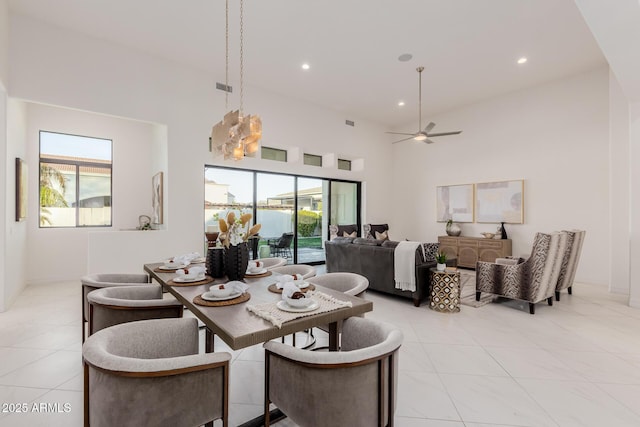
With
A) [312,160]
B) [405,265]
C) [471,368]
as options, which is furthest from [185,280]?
[312,160]

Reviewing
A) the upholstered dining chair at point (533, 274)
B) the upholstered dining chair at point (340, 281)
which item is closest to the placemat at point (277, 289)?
the upholstered dining chair at point (340, 281)

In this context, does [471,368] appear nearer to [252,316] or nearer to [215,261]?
[252,316]

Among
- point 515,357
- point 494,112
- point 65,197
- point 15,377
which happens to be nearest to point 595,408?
point 515,357

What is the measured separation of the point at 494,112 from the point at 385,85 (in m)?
2.70

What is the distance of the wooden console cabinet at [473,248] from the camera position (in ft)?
19.9

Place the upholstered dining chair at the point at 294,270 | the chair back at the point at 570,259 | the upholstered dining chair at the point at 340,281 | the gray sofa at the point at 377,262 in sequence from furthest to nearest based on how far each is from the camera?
the chair back at the point at 570,259
the gray sofa at the point at 377,262
the upholstered dining chair at the point at 294,270
the upholstered dining chair at the point at 340,281

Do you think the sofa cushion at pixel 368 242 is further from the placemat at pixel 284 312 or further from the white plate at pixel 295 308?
the white plate at pixel 295 308

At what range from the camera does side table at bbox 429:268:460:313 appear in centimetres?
388

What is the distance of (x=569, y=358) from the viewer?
8.71ft

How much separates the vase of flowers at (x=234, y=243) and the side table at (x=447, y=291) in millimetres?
2726

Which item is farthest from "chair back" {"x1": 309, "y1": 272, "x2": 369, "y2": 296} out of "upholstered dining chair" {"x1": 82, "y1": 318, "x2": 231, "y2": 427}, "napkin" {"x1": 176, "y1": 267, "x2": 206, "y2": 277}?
"upholstered dining chair" {"x1": 82, "y1": 318, "x2": 231, "y2": 427}

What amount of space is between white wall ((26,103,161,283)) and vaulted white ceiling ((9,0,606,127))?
201 centimetres

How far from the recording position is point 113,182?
6094 mm

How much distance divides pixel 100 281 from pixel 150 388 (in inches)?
78.7
